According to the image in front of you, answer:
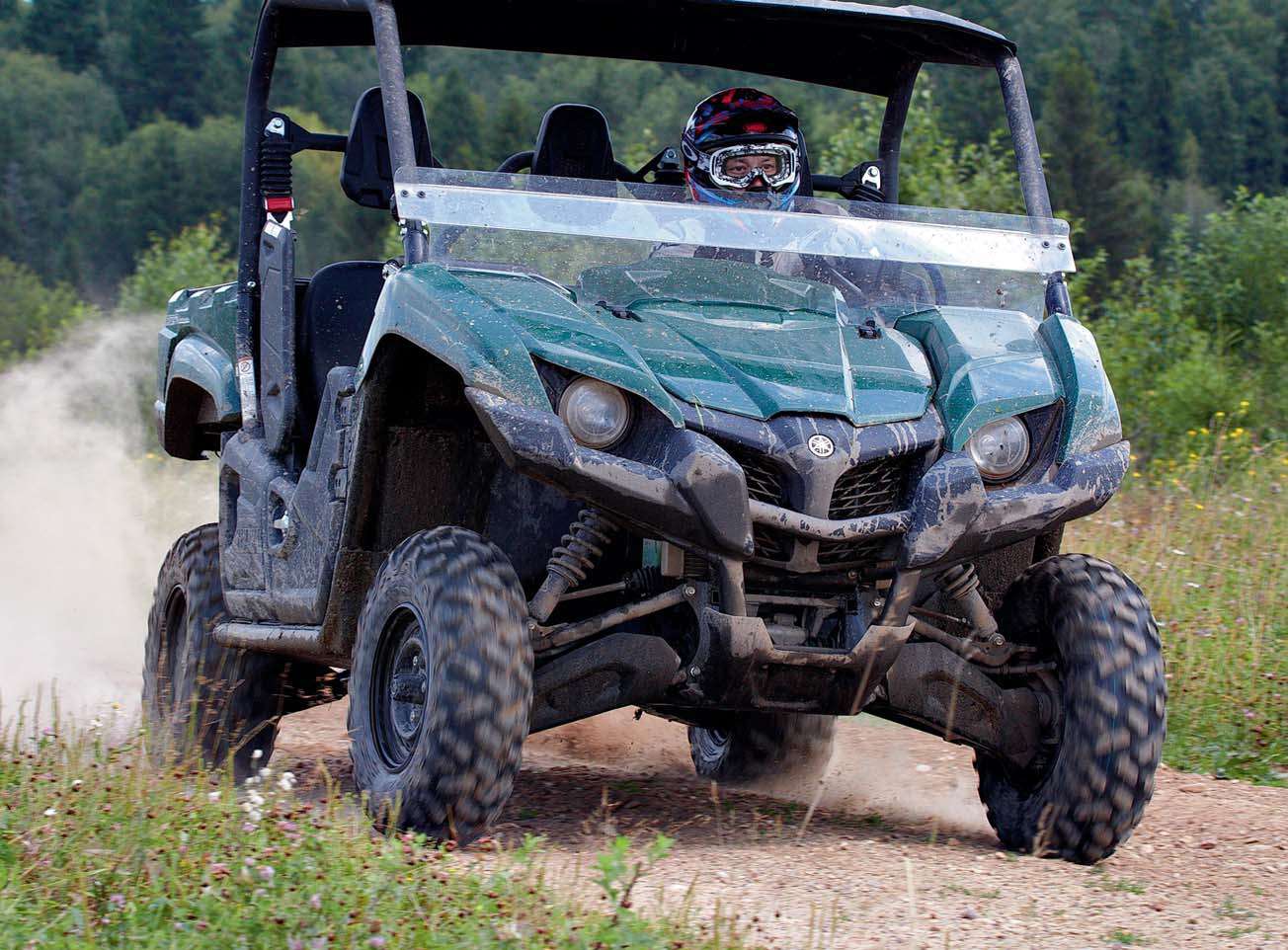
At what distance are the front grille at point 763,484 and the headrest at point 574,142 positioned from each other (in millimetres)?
1957

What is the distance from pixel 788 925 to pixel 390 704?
1.26 metres

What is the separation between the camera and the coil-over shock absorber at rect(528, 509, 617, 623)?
4.34m

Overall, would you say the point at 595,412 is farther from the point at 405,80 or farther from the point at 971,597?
the point at 405,80

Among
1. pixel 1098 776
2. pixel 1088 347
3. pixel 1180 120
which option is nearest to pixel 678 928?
pixel 1098 776

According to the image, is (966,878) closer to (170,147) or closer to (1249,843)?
(1249,843)

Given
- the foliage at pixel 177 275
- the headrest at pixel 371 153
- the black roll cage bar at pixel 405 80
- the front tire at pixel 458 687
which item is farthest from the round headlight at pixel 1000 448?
the foliage at pixel 177 275

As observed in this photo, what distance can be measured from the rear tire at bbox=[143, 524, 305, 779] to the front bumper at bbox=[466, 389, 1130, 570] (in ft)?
7.02

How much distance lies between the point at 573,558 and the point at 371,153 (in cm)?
148

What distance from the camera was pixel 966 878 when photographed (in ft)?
14.1

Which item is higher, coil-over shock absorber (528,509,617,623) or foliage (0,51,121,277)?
coil-over shock absorber (528,509,617,623)

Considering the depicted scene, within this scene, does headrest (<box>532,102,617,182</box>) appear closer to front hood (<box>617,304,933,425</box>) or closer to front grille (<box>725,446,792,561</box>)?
front hood (<box>617,304,933,425</box>)

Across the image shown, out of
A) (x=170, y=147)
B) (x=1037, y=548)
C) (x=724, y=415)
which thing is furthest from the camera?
(x=170, y=147)

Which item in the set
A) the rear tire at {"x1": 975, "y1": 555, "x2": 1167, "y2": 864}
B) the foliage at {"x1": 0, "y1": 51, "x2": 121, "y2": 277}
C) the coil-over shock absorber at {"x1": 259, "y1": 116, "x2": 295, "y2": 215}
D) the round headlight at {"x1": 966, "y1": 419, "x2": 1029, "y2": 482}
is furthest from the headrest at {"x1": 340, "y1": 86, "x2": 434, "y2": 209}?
the foliage at {"x1": 0, "y1": 51, "x2": 121, "y2": 277}

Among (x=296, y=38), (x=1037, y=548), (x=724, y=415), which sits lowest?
(x=1037, y=548)
